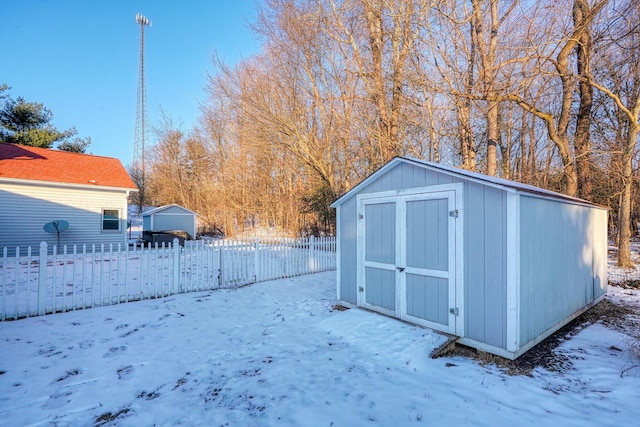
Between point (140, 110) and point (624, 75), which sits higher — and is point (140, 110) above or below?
above

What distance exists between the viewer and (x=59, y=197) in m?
12.2

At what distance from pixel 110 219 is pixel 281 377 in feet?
46.1

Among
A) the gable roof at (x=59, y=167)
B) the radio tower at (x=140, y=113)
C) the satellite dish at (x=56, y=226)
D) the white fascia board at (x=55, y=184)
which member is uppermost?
the radio tower at (x=140, y=113)

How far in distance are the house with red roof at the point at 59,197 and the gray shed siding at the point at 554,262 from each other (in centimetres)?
1541

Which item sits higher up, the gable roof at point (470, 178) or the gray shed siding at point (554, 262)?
the gable roof at point (470, 178)

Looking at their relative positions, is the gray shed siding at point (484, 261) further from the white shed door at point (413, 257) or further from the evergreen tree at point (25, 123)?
Answer: the evergreen tree at point (25, 123)

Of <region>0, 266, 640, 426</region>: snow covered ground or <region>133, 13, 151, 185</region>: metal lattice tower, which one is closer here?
<region>0, 266, 640, 426</region>: snow covered ground

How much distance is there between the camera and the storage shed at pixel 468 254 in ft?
11.7

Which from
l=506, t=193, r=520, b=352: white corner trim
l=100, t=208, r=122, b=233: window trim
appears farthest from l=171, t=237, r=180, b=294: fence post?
l=100, t=208, r=122, b=233: window trim

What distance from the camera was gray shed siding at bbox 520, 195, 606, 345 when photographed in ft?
12.1

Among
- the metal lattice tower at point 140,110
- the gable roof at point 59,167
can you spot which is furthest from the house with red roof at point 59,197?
the metal lattice tower at point 140,110

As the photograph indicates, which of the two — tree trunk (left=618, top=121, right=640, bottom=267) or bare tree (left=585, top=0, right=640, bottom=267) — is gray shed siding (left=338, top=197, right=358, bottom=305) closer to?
bare tree (left=585, top=0, right=640, bottom=267)

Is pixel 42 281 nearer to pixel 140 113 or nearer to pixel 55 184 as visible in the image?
pixel 55 184

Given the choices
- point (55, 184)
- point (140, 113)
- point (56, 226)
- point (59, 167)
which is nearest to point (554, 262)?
point (56, 226)
